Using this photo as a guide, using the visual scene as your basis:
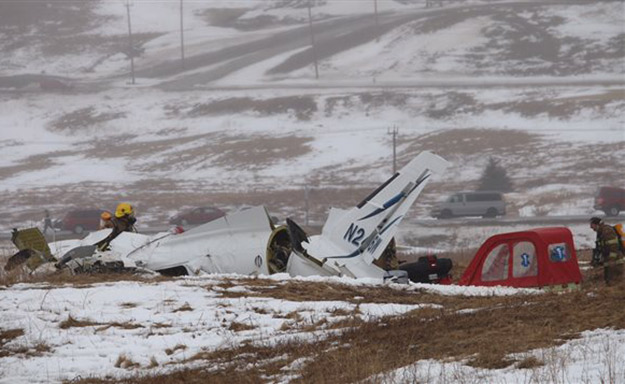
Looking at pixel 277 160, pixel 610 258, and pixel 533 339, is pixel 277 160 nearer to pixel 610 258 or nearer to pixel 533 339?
pixel 610 258

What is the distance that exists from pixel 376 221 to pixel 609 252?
13.4ft

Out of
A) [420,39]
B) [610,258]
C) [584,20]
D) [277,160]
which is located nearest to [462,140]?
[277,160]

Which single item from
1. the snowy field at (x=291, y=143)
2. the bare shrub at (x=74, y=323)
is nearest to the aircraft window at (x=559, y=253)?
the snowy field at (x=291, y=143)

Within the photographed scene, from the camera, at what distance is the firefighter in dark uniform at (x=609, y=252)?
17.7m

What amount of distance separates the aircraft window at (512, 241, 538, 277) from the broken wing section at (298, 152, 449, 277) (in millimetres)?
1962

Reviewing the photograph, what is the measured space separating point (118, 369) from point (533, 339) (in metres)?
4.35

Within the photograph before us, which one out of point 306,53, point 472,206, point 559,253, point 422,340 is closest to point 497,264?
point 559,253

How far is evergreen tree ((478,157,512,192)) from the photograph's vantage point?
65938mm

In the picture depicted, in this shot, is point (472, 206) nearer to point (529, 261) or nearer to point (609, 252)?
point (609, 252)

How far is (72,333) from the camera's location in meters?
12.4

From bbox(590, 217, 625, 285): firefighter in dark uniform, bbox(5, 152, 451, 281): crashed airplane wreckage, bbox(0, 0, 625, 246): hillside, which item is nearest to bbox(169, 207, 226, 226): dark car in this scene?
bbox(0, 0, 625, 246): hillside

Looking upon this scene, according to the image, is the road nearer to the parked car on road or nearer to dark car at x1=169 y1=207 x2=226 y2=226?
the parked car on road

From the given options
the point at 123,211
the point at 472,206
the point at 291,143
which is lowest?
the point at 291,143

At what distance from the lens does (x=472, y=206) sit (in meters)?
56.8
